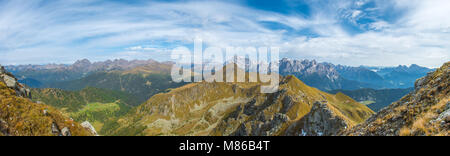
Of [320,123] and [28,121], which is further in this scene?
[320,123]

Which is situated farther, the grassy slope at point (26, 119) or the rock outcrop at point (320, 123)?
the rock outcrop at point (320, 123)

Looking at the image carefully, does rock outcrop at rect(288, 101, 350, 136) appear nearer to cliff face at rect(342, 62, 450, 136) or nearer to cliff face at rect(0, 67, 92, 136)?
cliff face at rect(342, 62, 450, 136)

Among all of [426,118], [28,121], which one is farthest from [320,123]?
[28,121]

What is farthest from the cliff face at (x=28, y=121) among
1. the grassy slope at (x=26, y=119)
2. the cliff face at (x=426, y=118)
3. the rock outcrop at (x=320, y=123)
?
the rock outcrop at (x=320, y=123)

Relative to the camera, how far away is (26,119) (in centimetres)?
3222

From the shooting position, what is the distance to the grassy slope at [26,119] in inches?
1202

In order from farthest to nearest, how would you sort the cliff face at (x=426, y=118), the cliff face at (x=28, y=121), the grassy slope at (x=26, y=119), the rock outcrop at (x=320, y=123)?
the rock outcrop at (x=320, y=123)
the grassy slope at (x=26, y=119)
the cliff face at (x=28, y=121)
the cliff face at (x=426, y=118)

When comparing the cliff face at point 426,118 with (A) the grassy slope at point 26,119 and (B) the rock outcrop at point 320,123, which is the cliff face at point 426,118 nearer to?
(B) the rock outcrop at point 320,123

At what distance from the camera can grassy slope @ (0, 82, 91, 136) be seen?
3053cm

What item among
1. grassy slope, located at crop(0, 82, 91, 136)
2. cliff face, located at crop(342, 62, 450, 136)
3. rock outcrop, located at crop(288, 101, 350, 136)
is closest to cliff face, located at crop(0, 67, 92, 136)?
grassy slope, located at crop(0, 82, 91, 136)

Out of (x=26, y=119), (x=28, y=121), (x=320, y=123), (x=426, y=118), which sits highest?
(x=426, y=118)

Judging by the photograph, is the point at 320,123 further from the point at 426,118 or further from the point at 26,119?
the point at 26,119

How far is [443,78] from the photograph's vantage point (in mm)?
20906
